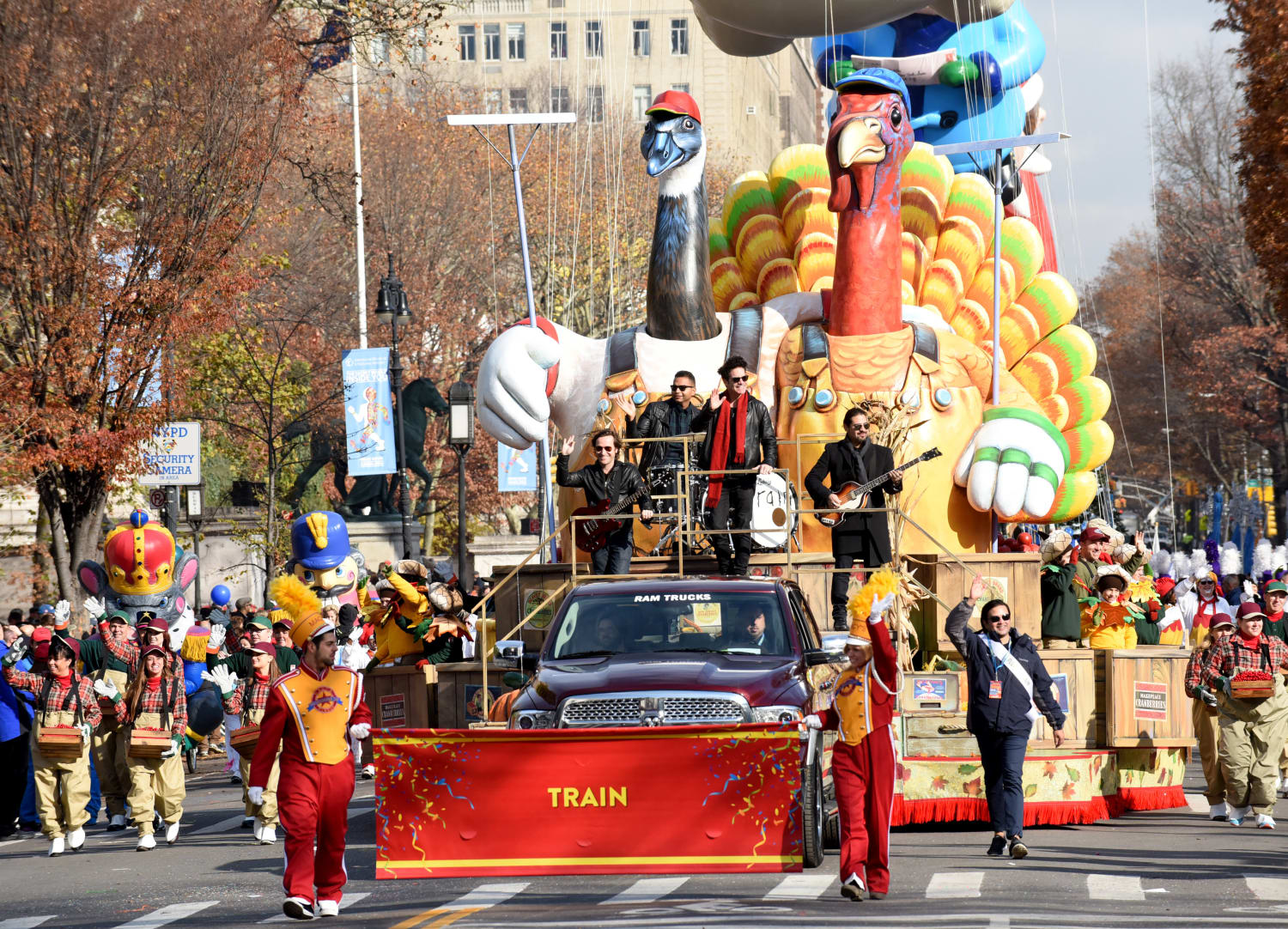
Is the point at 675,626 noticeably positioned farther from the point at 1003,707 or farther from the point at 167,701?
the point at 167,701

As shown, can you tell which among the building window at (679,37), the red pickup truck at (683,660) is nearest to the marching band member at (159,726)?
the red pickup truck at (683,660)

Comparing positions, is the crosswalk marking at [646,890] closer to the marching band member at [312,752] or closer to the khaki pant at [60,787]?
the marching band member at [312,752]

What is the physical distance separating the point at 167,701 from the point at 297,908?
533cm

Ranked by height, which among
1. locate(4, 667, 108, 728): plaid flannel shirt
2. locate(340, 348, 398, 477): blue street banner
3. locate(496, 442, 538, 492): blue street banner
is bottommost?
locate(4, 667, 108, 728): plaid flannel shirt

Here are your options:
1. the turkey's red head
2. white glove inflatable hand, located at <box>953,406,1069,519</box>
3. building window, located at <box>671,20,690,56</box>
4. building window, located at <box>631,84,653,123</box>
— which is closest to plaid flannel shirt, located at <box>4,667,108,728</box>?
white glove inflatable hand, located at <box>953,406,1069,519</box>

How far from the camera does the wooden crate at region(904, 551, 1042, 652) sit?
17.7 m

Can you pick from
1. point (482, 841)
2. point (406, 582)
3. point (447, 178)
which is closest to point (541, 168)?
point (447, 178)

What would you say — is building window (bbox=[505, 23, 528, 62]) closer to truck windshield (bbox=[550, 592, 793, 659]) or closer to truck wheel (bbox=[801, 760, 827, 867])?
truck windshield (bbox=[550, 592, 793, 659])

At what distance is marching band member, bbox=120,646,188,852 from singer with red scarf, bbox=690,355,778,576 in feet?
14.5

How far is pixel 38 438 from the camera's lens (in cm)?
2248

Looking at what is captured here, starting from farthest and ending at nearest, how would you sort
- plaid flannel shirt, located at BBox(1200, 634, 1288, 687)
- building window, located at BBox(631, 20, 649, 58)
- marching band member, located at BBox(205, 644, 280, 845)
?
1. building window, located at BBox(631, 20, 649, 58)
2. plaid flannel shirt, located at BBox(1200, 634, 1288, 687)
3. marching band member, located at BBox(205, 644, 280, 845)

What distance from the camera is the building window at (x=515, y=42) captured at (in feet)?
312

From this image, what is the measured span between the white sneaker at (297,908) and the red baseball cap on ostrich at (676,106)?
12380 millimetres

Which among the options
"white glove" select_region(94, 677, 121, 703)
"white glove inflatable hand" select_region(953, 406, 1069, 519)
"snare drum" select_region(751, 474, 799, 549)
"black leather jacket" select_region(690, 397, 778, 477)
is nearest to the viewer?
"white glove" select_region(94, 677, 121, 703)
